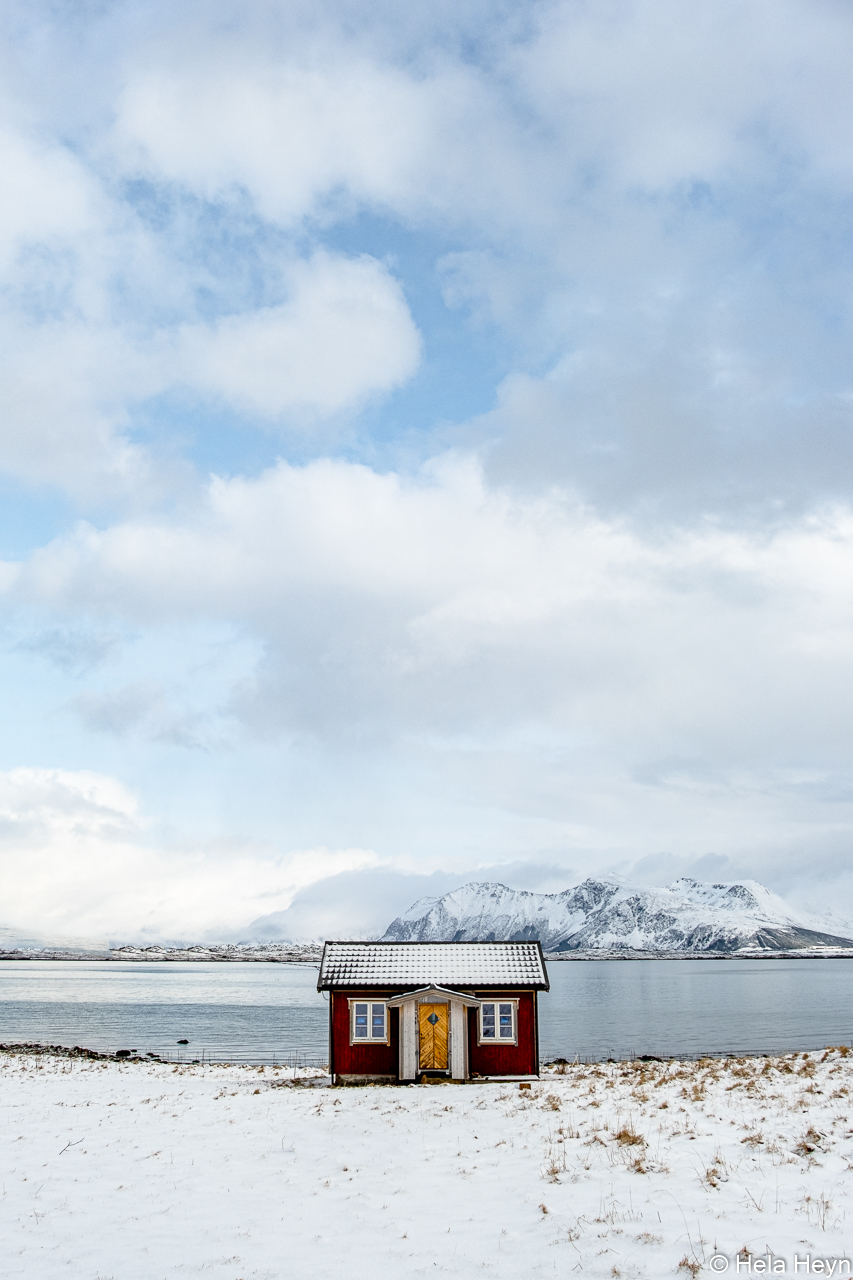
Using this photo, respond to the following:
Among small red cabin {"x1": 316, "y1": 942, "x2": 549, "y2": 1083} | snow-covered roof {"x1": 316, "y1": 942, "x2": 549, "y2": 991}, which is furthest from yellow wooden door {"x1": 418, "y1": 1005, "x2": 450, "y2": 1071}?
snow-covered roof {"x1": 316, "y1": 942, "x2": 549, "y2": 991}

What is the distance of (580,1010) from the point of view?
9900 cm

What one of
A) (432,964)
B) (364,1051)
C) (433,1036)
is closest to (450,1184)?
(433,1036)

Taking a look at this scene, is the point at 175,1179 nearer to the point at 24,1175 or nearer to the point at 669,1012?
the point at 24,1175

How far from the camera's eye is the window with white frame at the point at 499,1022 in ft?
105

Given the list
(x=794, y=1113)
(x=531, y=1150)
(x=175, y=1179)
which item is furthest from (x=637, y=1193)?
(x=175, y=1179)

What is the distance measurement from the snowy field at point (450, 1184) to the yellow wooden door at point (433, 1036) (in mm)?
7345

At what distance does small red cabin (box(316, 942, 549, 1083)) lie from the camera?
1240 inches

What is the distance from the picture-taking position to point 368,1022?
32.4 m

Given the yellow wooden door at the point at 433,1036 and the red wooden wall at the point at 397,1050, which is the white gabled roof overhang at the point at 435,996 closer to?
the yellow wooden door at the point at 433,1036

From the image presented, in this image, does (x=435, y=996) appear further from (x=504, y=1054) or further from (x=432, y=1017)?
(x=504, y=1054)

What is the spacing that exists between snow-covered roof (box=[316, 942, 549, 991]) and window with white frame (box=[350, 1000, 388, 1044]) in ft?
2.53

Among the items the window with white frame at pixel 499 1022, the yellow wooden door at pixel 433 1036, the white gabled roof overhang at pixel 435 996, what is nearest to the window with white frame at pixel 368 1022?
the white gabled roof overhang at pixel 435 996

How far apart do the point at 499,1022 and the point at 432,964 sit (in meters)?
Answer: 3.34

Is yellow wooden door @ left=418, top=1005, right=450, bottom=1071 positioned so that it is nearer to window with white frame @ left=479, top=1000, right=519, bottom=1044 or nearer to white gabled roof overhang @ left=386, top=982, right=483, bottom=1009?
white gabled roof overhang @ left=386, top=982, right=483, bottom=1009
